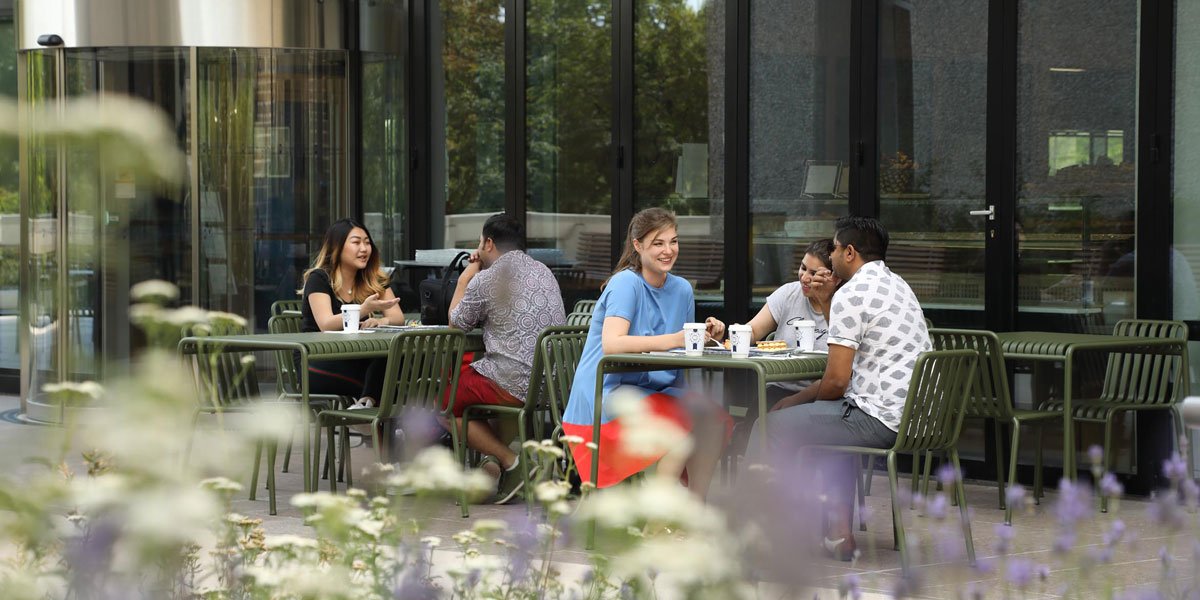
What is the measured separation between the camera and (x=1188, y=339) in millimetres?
6926

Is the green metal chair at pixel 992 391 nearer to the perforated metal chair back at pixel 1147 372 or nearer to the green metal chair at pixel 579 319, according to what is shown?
the perforated metal chair back at pixel 1147 372

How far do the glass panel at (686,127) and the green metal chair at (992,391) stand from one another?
79.6 inches

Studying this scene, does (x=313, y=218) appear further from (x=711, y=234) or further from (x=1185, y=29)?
(x=1185, y=29)

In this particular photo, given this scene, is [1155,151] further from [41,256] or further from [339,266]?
[41,256]

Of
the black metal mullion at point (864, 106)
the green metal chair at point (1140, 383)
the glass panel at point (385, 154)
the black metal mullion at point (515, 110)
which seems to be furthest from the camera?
the glass panel at point (385, 154)

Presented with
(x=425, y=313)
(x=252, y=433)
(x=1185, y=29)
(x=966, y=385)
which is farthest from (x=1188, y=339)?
(x=252, y=433)

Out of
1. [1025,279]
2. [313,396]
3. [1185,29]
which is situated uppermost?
[1185,29]

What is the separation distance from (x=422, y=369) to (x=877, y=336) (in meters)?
2.03

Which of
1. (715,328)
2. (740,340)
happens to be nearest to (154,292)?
(740,340)

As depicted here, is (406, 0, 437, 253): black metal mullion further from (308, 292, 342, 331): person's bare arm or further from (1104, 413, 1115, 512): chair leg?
(1104, 413, 1115, 512): chair leg

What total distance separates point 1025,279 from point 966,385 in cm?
227

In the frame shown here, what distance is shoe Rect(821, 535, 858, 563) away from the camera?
17.6 feet

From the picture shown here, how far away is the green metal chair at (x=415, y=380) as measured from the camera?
6.34 meters

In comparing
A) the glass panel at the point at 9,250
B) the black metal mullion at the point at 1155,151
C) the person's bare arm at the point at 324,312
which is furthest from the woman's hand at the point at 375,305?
the glass panel at the point at 9,250
